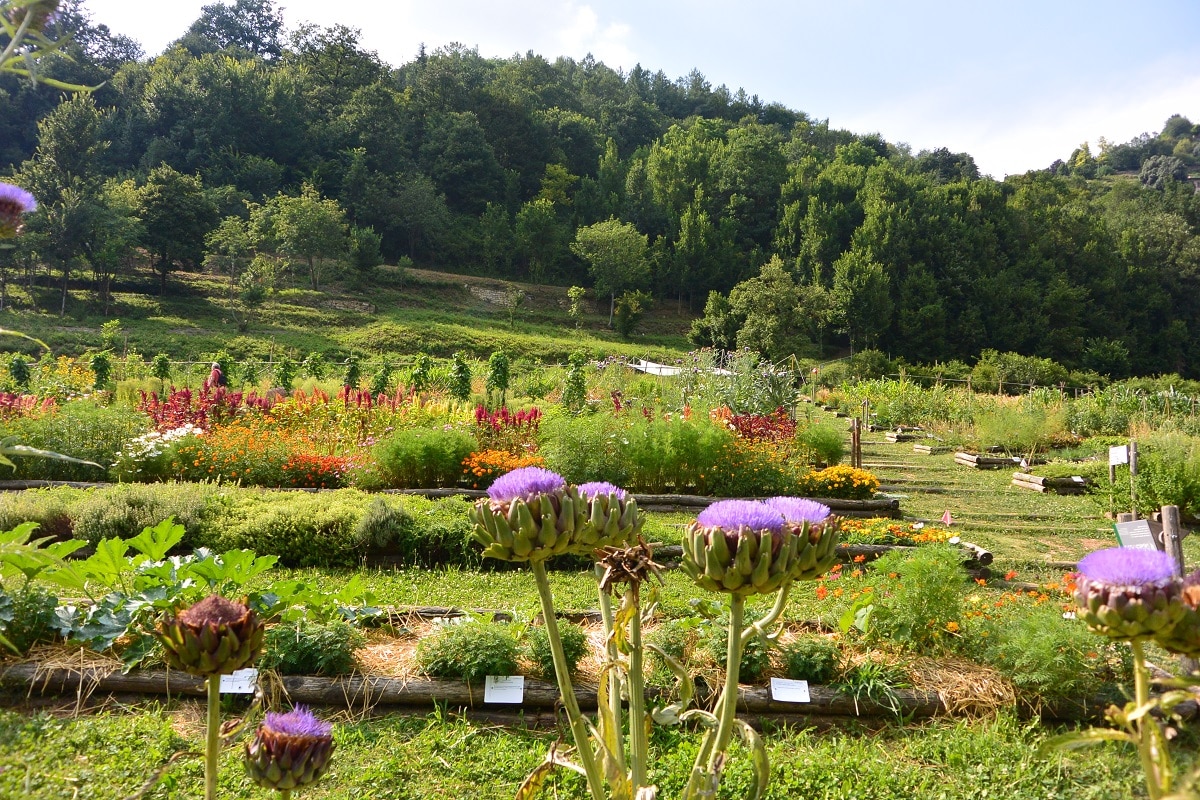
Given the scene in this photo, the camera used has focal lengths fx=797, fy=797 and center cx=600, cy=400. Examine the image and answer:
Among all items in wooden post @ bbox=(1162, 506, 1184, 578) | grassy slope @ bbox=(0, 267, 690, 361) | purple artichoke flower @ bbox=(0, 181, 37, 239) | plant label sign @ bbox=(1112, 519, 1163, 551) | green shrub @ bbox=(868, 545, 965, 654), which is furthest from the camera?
grassy slope @ bbox=(0, 267, 690, 361)

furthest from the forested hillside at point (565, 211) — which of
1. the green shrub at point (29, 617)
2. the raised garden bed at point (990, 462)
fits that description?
the green shrub at point (29, 617)

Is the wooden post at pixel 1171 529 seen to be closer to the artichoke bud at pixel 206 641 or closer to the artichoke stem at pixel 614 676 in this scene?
the artichoke stem at pixel 614 676

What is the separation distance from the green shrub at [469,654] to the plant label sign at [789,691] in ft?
4.07

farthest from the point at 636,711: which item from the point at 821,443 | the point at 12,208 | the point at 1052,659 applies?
the point at 821,443

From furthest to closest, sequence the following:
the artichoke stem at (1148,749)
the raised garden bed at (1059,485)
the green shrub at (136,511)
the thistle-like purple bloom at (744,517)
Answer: the raised garden bed at (1059,485), the green shrub at (136,511), the thistle-like purple bloom at (744,517), the artichoke stem at (1148,749)

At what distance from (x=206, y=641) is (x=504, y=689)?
2175 mm

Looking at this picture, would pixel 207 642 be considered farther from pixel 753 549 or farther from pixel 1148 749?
pixel 1148 749

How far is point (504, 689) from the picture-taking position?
370 cm

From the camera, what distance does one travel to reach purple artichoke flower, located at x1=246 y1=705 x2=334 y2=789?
5.54 ft

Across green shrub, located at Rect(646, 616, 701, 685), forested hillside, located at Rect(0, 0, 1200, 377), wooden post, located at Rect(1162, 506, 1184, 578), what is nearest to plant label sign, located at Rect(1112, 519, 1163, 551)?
wooden post, located at Rect(1162, 506, 1184, 578)

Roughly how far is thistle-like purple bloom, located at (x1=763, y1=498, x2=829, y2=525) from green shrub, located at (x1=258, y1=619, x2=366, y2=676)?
110 inches

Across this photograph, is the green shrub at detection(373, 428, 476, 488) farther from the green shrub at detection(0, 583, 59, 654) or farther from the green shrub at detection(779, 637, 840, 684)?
the green shrub at detection(779, 637, 840, 684)

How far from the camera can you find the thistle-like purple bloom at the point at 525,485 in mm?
1731

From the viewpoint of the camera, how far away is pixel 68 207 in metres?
31.8
